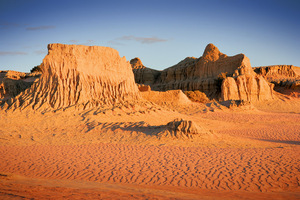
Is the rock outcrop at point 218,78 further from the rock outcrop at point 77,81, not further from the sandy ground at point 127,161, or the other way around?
the rock outcrop at point 77,81

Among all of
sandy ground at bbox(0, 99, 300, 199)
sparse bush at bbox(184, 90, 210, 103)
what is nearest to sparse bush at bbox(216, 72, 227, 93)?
sparse bush at bbox(184, 90, 210, 103)

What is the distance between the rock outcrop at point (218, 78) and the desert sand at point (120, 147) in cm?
986

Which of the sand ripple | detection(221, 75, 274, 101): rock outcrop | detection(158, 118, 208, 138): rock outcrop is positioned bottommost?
the sand ripple

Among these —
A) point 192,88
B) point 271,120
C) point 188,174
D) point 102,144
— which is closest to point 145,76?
point 192,88

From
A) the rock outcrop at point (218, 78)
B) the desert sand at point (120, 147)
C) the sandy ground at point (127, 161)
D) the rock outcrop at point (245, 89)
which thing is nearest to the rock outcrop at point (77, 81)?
the desert sand at point (120, 147)

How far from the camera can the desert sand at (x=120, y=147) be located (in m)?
5.59

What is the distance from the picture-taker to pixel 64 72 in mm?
15141

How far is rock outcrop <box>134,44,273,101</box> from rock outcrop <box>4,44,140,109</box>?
1750cm

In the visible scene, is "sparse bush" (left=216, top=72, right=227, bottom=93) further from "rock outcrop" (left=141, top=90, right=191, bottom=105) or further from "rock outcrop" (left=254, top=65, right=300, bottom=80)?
"rock outcrop" (left=254, top=65, right=300, bottom=80)

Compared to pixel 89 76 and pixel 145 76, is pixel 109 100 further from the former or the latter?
pixel 145 76

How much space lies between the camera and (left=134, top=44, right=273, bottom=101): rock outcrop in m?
30.8

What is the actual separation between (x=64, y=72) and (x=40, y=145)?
20.0ft

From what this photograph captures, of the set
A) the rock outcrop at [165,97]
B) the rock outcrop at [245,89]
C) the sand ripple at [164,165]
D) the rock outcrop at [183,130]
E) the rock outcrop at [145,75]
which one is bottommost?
the sand ripple at [164,165]

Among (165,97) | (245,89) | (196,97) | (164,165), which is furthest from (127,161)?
(245,89)
